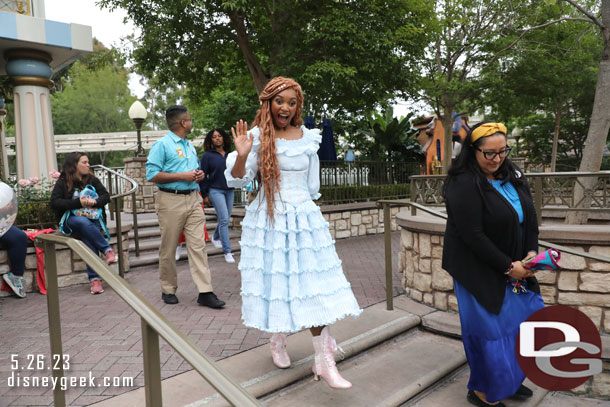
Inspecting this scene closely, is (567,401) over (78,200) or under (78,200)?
under

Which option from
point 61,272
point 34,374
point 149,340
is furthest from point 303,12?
point 149,340

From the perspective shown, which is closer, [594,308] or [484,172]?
[484,172]

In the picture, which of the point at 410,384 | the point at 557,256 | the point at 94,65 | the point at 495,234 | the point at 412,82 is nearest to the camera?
the point at 557,256

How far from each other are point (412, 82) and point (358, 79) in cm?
210

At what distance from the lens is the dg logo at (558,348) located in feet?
9.39

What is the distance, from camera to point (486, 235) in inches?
106

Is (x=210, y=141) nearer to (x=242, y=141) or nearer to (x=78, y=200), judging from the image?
(x=78, y=200)

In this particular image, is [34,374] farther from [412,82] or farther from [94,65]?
[94,65]

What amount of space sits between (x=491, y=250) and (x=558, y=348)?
110cm

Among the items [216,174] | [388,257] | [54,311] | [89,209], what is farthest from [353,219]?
[54,311]

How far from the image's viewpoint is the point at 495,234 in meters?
2.70

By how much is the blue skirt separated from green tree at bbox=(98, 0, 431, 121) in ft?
23.1

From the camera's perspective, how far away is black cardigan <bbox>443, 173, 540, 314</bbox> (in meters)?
2.64

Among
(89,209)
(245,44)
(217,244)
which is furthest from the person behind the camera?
(245,44)
